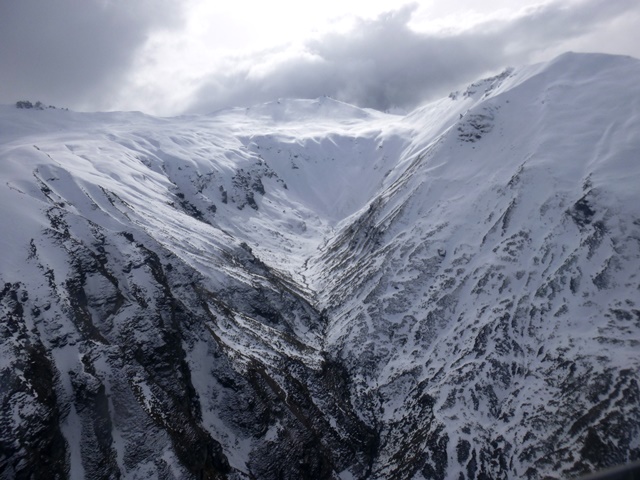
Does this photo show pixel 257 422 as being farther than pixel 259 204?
No

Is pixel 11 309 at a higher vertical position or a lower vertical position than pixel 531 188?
higher

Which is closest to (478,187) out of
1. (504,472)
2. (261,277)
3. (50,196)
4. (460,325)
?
(460,325)

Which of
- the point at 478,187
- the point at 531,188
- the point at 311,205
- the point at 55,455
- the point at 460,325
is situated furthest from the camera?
the point at 311,205

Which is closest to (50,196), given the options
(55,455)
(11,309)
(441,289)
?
(11,309)

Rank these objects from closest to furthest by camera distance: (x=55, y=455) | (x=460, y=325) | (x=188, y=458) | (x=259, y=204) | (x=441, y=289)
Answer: (x=55, y=455) < (x=188, y=458) < (x=460, y=325) < (x=441, y=289) < (x=259, y=204)

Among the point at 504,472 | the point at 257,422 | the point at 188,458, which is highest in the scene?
the point at 188,458

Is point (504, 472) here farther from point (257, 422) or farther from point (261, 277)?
point (261, 277)
